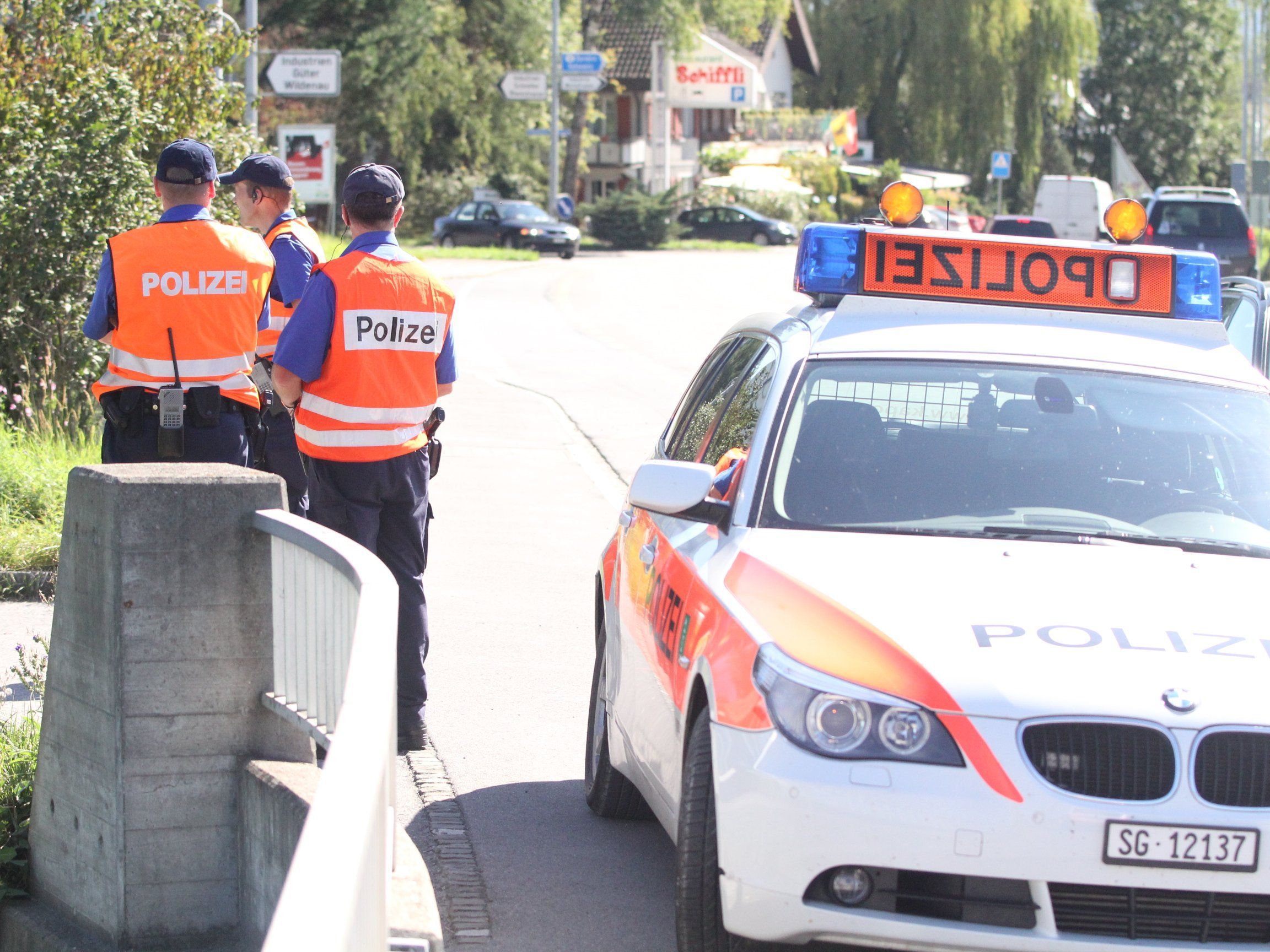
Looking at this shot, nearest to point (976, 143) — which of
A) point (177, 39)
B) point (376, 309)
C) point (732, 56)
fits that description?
point (732, 56)

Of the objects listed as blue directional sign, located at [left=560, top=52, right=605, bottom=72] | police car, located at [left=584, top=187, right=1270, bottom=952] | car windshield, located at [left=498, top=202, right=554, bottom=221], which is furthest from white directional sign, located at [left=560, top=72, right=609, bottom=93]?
police car, located at [left=584, top=187, right=1270, bottom=952]

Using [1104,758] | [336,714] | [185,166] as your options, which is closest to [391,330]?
[185,166]

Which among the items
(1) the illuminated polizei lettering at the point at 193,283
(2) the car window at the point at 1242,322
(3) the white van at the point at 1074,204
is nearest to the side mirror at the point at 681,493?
(1) the illuminated polizei lettering at the point at 193,283

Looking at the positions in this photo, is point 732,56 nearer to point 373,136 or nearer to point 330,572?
point 373,136

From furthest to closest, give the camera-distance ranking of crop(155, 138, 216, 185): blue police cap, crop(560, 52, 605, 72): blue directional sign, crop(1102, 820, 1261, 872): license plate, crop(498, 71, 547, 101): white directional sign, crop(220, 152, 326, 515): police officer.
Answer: crop(560, 52, 605, 72): blue directional sign, crop(498, 71, 547, 101): white directional sign, crop(220, 152, 326, 515): police officer, crop(155, 138, 216, 185): blue police cap, crop(1102, 820, 1261, 872): license plate

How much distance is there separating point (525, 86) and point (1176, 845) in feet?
142

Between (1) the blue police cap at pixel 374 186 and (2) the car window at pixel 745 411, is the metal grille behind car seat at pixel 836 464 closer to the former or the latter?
(2) the car window at pixel 745 411

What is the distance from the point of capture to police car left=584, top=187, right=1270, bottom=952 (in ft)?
10.8

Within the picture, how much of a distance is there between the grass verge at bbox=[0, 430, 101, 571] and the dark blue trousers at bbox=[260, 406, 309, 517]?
1668 mm

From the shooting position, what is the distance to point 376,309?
18.2 ft

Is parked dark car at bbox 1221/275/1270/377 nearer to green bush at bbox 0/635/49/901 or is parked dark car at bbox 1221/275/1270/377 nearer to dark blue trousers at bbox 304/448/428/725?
dark blue trousers at bbox 304/448/428/725

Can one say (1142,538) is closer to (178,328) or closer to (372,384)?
(372,384)

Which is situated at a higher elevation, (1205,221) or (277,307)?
(277,307)

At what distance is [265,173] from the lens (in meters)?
6.73
